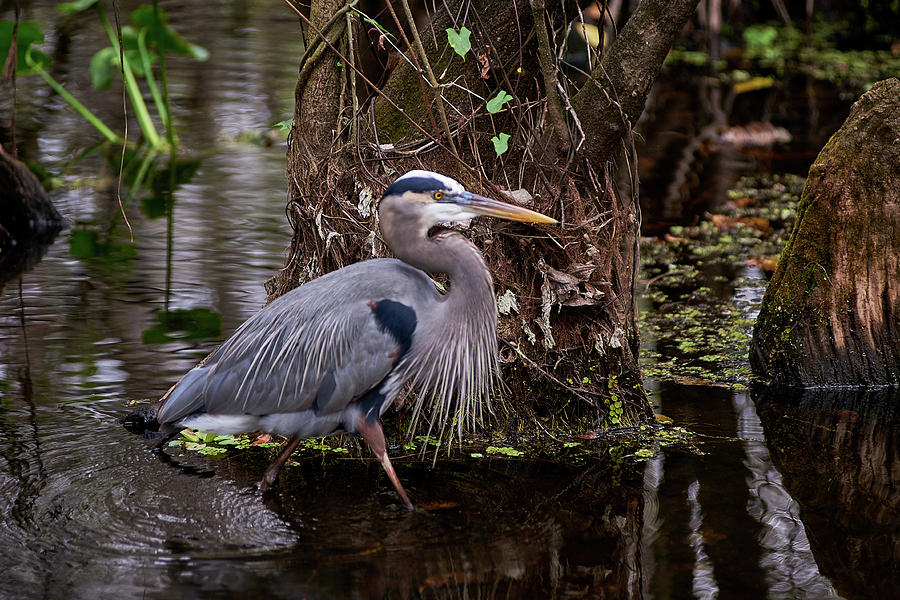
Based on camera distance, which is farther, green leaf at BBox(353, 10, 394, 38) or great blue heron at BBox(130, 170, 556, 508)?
green leaf at BBox(353, 10, 394, 38)

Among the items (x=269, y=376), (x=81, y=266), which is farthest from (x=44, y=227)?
(x=269, y=376)

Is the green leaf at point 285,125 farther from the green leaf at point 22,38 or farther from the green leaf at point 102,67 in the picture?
the green leaf at point 102,67

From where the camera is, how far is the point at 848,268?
5.30m

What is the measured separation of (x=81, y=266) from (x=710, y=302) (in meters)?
4.44

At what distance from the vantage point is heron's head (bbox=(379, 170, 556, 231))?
399 centimetres

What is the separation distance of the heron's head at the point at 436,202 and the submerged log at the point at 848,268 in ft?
6.68

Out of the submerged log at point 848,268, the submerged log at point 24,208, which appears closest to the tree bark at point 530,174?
the submerged log at point 848,268

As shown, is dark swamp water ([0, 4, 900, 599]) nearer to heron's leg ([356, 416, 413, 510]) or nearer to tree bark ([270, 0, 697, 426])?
heron's leg ([356, 416, 413, 510])

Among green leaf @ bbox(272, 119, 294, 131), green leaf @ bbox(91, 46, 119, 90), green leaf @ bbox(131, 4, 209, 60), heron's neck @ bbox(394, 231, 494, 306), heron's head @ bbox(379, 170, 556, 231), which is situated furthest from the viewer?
green leaf @ bbox(91, 46, 119, 90)

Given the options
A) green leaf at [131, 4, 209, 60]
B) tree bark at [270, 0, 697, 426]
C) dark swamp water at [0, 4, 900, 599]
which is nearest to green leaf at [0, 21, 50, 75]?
green leaf at [131, 4, 209, 60]

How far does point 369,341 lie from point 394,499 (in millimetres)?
679

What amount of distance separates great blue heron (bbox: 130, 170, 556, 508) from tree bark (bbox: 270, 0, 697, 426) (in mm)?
480

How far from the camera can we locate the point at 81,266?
7.42 meters

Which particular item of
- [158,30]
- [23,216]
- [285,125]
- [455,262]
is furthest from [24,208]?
[455,262]
